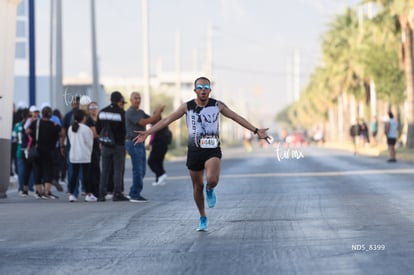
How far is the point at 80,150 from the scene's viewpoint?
67.8 feet

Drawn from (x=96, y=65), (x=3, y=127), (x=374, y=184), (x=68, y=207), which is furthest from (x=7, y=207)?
(x=96, y=65)

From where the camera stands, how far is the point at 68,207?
1920cm

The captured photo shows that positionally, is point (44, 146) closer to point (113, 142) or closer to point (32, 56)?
point (113, 142)

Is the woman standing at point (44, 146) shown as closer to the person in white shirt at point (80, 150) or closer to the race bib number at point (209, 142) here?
the person in white shirt at point (80, 150)

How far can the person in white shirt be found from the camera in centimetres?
2070

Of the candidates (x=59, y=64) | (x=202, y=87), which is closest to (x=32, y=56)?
(x=59, y=64)

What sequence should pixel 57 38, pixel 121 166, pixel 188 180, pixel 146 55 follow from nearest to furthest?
pixel 121 166
pixel 188 180
pixel 57 38
pixel 146 55

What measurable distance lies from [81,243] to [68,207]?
640cm

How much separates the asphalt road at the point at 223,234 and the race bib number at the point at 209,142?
1021mm

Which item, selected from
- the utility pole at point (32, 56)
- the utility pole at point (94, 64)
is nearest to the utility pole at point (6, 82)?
the utility pole at point (32, 56)

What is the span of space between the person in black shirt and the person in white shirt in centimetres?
35

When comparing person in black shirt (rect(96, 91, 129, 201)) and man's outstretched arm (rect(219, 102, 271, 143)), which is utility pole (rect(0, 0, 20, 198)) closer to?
person in black shirt (rect(96, 91, 129, 201))

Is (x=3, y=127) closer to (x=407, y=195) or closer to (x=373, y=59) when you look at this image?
(x=407, y=195)

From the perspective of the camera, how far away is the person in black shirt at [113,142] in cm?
2016
